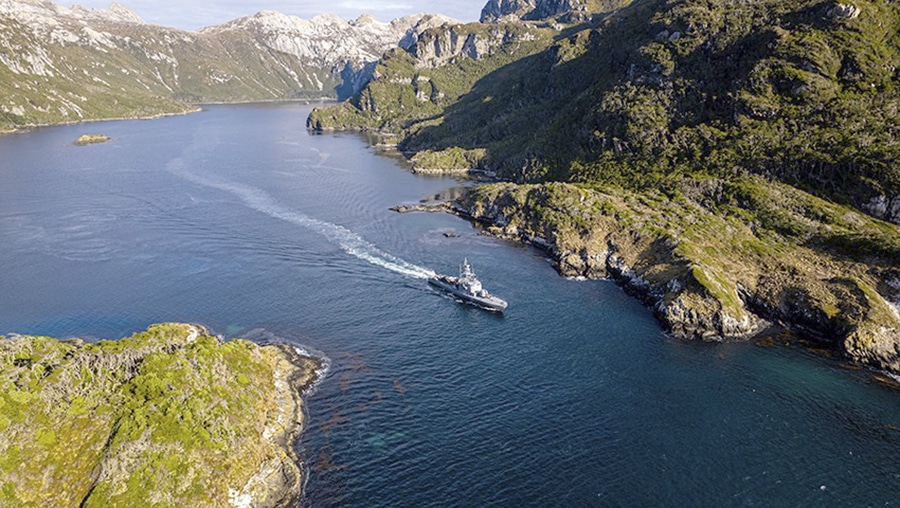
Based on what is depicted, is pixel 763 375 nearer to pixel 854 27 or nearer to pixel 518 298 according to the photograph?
pixel 518 298

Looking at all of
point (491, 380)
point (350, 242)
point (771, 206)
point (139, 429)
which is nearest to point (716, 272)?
point (771, 206)

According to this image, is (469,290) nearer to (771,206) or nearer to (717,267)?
(717,267)

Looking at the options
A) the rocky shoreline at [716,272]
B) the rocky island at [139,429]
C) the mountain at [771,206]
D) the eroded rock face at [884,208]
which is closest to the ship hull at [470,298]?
the rocky shoreline at [716,272]

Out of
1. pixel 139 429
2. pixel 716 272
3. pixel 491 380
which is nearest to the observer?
pixel 139 429

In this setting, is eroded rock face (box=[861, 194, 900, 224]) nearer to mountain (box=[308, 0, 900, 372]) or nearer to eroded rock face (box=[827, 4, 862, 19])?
mountain (box=[308, 0, 900, 372])

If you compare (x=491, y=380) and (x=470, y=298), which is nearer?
(x=491, y=380)
